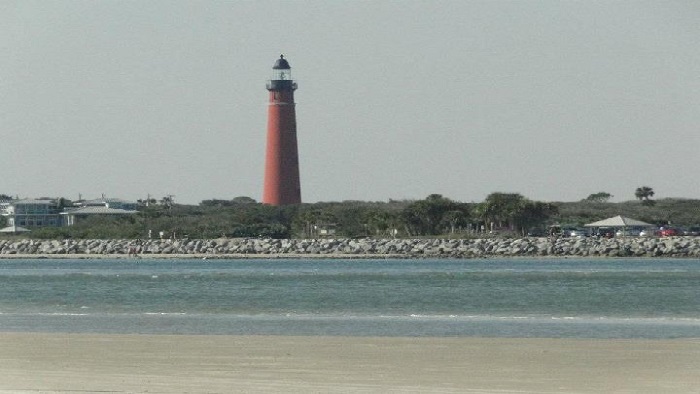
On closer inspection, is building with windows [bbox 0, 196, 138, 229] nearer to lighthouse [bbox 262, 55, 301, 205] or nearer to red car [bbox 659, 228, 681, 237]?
lighthouse [bbox 262, 55, 301, 205]

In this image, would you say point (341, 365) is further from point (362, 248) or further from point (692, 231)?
point (692, 231)

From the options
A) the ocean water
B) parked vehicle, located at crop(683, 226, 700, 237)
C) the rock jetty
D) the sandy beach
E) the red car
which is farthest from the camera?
parked vehicle, located at crop(683, 226, 700, 237)

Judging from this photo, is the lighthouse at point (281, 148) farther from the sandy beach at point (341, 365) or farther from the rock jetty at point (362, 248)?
the sandy beach at point (341, 365)

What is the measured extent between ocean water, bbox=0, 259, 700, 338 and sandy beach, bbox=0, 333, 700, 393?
2.69 meters

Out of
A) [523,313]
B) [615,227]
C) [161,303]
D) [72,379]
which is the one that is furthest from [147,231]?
[72,379]

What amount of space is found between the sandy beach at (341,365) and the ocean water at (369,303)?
8.81 feet

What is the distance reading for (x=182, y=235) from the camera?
105438 mm

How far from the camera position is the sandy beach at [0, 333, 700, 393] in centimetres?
1598

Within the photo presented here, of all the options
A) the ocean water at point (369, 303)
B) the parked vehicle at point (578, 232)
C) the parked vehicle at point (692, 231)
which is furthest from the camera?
the parked vehicle at point (578, 232)

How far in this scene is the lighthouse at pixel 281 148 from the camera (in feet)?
295

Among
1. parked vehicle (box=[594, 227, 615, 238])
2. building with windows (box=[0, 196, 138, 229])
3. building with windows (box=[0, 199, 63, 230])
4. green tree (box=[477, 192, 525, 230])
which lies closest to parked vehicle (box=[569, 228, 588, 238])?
parked vehicle (box=[594, 227, 615, 238])

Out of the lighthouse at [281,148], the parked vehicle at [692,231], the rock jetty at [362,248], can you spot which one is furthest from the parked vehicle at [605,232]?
the lighthouse at [281,148]

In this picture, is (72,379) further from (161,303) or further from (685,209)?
(685,209)

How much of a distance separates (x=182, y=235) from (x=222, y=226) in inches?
130
